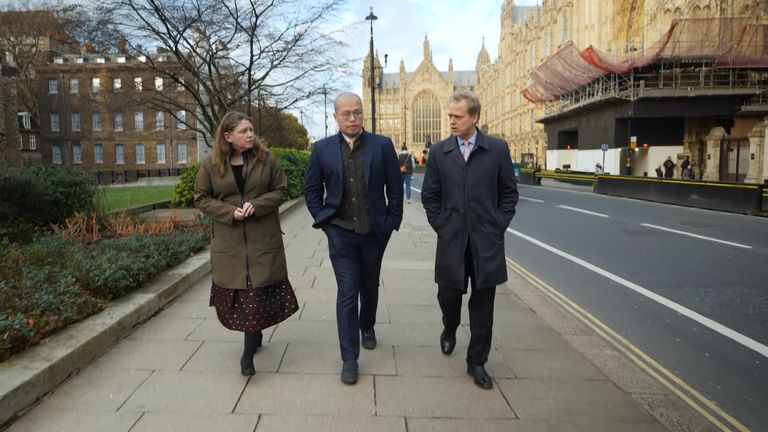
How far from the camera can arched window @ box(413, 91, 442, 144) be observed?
117m

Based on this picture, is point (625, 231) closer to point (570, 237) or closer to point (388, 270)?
point (570, 237)

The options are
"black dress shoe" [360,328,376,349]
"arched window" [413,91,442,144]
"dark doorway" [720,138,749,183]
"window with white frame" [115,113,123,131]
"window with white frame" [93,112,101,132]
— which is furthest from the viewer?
"arched window" [413,91,442,144]

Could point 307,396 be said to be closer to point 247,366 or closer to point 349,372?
point 349,372

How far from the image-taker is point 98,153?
165 feet

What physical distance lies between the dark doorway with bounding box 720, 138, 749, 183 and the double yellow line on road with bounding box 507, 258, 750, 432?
1250 inches

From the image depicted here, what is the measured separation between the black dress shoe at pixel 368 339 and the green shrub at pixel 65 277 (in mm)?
2325

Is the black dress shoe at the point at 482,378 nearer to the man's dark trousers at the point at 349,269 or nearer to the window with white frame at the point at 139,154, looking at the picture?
the man's dark trousers at the point at 349,269

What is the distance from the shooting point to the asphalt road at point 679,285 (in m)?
4.16

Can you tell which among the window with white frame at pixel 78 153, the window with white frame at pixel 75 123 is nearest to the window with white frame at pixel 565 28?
the window with white frame at pixel 75 123

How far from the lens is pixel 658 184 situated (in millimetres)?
20688

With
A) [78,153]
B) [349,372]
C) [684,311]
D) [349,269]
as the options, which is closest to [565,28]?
[78,153]

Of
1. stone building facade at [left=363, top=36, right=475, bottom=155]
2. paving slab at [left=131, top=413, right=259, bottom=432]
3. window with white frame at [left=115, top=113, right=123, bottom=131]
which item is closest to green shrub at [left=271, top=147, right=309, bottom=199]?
paving slab at [left=131, top=413, right=259, bottom=432]

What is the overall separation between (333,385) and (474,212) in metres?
1.53

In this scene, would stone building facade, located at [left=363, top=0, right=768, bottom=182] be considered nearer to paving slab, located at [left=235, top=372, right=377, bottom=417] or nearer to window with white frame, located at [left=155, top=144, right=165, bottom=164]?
paving slab, located at [left=235, top=372, right=377, bottom=417]
